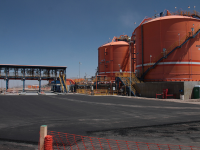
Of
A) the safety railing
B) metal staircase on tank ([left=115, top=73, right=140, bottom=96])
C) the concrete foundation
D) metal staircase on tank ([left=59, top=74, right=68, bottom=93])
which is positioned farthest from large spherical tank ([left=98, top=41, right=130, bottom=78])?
the safety railing

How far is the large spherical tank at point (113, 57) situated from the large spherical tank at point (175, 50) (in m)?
16.4

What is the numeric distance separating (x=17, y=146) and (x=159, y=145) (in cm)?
562

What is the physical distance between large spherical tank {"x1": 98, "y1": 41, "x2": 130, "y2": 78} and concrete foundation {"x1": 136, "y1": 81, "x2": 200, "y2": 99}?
19.3 meters

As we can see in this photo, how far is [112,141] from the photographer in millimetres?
7727

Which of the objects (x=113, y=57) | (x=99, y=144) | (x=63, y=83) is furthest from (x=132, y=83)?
(x=99, y=144)

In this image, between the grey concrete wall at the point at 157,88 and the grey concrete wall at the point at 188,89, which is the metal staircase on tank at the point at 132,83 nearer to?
the grey concrete wall at the point at 157,88

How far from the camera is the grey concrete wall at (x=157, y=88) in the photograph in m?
29.7

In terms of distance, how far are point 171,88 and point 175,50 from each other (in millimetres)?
8504

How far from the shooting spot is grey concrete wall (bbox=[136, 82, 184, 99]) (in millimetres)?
29703

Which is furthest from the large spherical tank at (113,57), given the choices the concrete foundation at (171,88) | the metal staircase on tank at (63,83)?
the concrete foundation at (171,88)

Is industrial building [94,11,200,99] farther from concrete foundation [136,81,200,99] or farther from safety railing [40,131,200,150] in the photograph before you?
safety railing [40,131,200,150]

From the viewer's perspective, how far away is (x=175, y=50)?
34844 millimetres

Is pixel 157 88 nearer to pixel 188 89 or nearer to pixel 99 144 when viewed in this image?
pixel 188 89

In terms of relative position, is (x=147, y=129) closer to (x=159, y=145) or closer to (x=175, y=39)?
(x=159, y=145)
